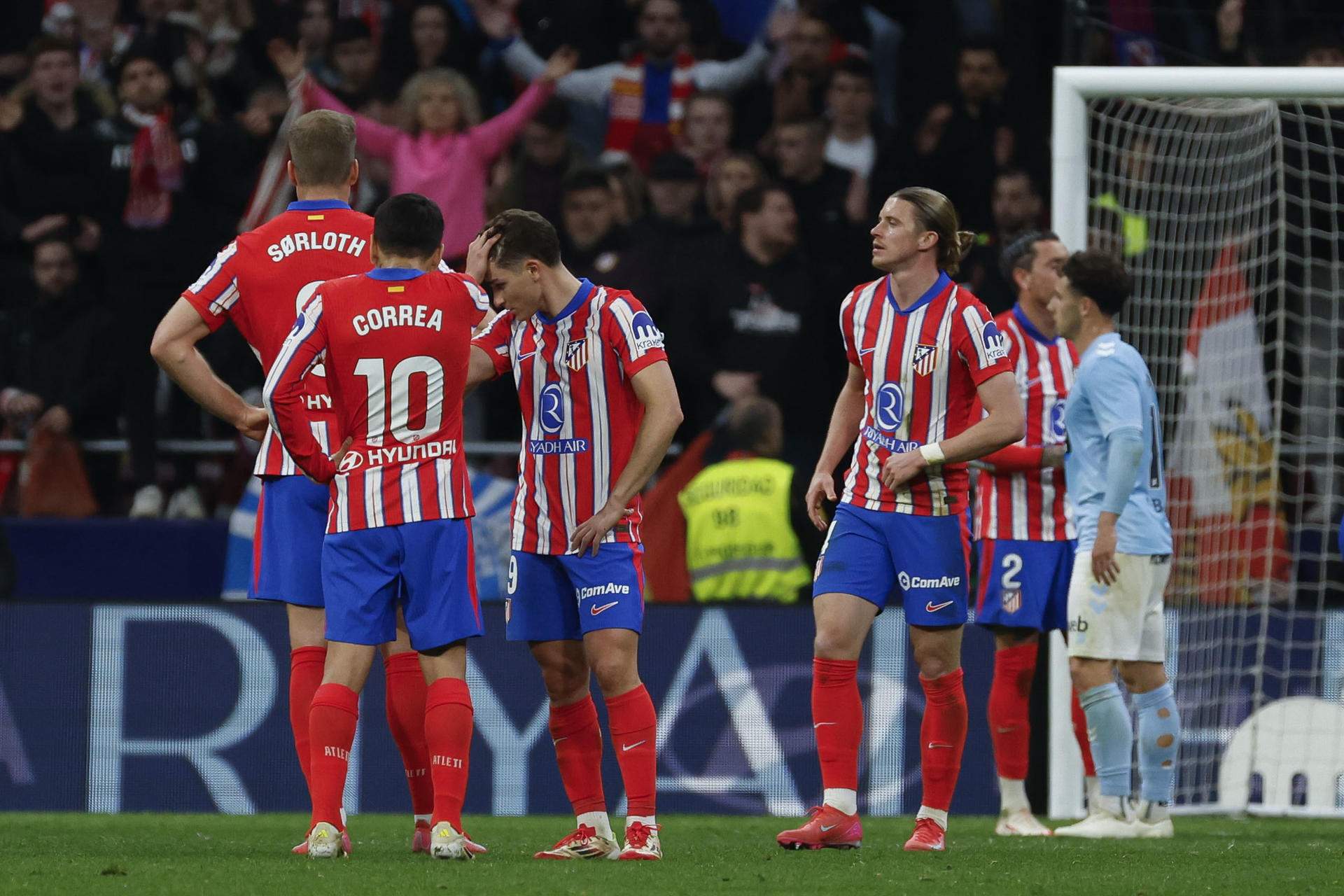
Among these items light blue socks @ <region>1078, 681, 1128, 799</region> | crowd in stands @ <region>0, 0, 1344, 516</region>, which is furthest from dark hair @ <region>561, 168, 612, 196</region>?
light blue socks @ <region>1078, 681, 1128, 799</region>

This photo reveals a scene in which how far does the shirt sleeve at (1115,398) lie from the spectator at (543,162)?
4961mm

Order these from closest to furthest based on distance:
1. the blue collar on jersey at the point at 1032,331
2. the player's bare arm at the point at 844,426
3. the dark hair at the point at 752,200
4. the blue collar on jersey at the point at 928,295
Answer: the blue collar on jersey at the point at 928,295, the player's bare arm at the point at 844,426, the blue collar on jersey at the point at 1032,331, the dark hair at the point at 752,200

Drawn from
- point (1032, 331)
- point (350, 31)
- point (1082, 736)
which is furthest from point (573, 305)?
point (350, 31)

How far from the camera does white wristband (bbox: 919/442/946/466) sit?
5906 millimetres

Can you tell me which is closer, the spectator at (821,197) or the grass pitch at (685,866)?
the grass pitch at (685,866)

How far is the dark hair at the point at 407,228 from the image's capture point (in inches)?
216

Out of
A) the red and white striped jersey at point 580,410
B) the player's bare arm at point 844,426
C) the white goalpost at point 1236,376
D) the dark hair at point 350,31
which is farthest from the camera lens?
the dark hair at point 350,31

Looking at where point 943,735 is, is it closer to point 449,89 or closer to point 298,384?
point 298,384

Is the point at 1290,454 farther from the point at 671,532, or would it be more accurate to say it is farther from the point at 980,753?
the point at 671,532

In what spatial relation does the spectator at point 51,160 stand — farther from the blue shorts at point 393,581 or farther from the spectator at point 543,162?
the blue shorts at point 393,581

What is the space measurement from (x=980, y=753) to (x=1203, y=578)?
139cm

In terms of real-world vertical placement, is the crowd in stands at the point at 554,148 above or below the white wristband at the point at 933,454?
above

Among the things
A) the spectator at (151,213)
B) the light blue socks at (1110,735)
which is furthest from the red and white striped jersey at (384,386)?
the spectator at (151,213)

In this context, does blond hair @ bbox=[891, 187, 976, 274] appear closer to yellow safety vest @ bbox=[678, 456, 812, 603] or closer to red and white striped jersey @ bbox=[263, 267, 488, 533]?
red and white striped jersey @ bbox=[263, 267, 488, 533]
